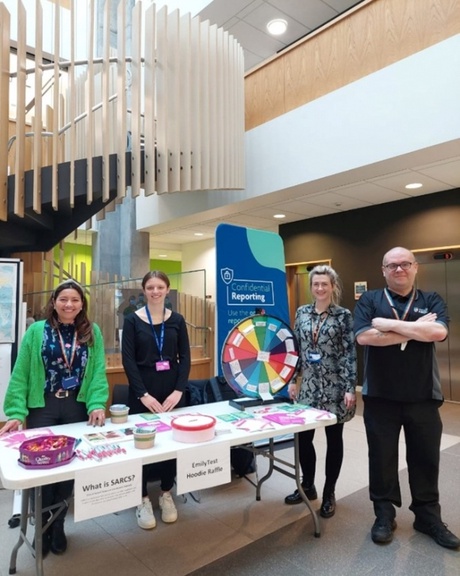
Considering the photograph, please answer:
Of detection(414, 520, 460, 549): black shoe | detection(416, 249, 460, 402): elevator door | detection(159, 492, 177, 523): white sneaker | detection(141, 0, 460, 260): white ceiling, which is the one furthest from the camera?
detection(416, 249, 460, 402): elevator door

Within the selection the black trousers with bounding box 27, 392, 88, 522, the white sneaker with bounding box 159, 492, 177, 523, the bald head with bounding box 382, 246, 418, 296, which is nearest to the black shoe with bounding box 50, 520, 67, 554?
the black trousers with bounding box 27, 392, 88, 522

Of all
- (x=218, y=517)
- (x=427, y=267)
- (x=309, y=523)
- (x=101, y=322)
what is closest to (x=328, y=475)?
(x=309, y=523)

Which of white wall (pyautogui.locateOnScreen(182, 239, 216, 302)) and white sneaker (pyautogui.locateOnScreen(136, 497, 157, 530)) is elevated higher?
white wall (pyautogui.locateOnScreen(182, 239, 216, 302))

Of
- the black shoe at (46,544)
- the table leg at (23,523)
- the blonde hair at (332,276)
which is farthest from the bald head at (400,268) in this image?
the black shoe at (46,544)

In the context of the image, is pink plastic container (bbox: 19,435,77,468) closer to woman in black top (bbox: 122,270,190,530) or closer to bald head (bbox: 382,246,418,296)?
woman in black top (bbox: 122,270,190,530)

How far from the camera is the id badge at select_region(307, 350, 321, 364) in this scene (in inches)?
103

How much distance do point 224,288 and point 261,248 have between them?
0.58 meters

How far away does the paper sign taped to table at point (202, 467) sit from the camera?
1823mm

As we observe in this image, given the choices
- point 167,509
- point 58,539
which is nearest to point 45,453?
point 58,539

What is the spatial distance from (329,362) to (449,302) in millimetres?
4157

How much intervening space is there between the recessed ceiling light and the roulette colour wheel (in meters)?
6.23

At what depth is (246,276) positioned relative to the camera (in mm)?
3689

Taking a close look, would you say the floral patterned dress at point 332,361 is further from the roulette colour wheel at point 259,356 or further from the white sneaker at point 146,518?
the white sneaker at point 146,518

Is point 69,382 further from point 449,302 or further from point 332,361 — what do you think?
point 449,302
